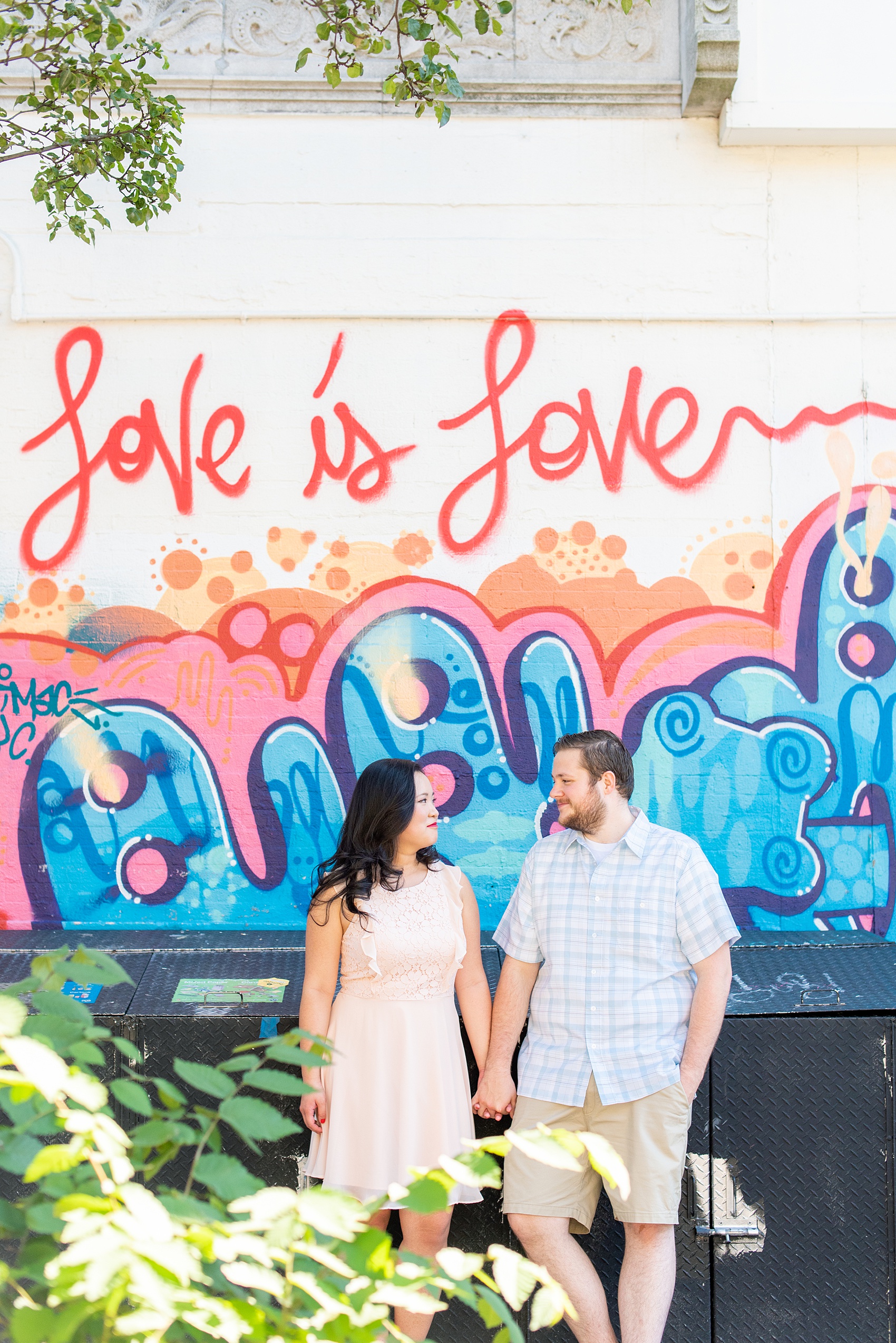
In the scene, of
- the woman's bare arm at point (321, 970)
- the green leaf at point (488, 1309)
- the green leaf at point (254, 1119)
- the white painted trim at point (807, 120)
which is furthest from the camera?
the white painted trim at point (807, 120)

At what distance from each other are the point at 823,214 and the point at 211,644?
3.18m

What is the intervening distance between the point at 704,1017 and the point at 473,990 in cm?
66

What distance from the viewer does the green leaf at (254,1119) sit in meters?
1.29

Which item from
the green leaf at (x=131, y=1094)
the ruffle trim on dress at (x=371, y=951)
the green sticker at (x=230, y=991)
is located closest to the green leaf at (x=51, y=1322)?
the green leaf at (x=131, y=1094)

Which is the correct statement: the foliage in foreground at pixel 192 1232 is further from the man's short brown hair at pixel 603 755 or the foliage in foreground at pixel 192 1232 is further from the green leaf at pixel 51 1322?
the man's short brown hair at pixel 603 755

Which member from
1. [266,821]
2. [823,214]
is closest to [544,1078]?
[266,821]

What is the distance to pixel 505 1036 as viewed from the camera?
3051 millimetres

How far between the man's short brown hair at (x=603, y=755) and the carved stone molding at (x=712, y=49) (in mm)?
2911

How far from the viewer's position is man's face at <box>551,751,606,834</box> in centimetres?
304

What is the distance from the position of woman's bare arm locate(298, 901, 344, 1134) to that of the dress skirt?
0.12 feet

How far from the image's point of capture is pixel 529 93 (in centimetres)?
450

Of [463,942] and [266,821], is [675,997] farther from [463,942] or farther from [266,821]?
[266,821]

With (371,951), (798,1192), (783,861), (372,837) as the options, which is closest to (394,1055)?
(371,951)
